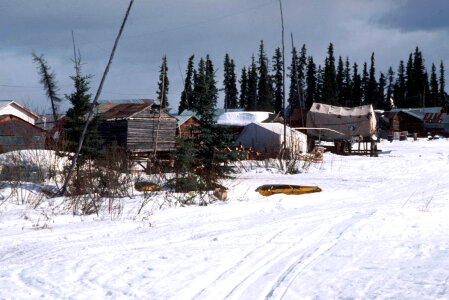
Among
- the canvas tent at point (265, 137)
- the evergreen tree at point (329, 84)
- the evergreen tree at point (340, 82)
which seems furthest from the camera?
the evergreen tree at point (340, 82)

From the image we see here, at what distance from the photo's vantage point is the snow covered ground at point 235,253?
4.44m

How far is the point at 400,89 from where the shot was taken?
96812 millimetres

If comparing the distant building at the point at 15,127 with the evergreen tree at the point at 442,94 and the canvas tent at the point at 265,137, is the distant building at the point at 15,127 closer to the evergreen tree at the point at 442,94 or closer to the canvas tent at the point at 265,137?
the canvas tent at the point at 265,137

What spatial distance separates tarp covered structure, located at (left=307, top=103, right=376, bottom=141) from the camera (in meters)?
33.4

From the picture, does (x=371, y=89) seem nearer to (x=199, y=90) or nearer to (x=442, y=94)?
(x=442, y=94)

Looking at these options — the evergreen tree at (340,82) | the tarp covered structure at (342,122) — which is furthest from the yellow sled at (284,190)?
the evergreen tree at (340,82)

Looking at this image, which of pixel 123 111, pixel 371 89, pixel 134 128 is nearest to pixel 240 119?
pixel 123 111

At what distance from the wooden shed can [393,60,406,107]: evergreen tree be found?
8123 centimetres

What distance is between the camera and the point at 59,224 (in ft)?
27.0

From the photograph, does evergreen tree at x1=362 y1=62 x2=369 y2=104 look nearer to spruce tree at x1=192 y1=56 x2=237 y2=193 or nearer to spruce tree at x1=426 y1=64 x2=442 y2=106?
spruce tree at x1=426 y1=64 x2=442 y2=106

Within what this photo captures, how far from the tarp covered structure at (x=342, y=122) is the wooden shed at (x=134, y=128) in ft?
46.6

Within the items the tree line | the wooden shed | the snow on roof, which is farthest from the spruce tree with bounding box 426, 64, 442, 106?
the wooden shed

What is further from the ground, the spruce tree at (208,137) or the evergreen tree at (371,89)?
the evergreen tree at (371,89)

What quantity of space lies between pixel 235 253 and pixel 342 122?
30548 mm
